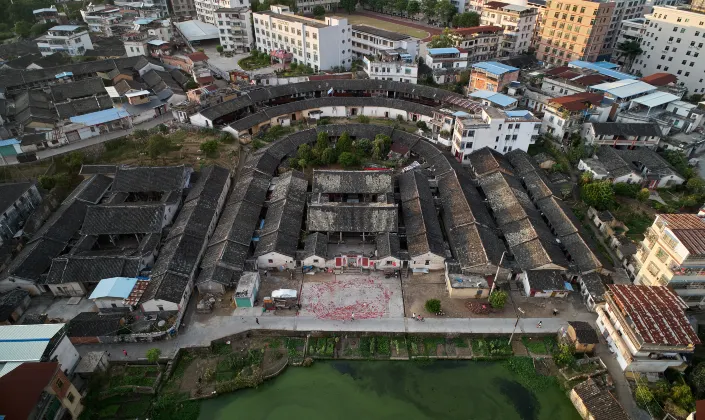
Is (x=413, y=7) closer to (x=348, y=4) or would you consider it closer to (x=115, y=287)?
(x=348, y=4)

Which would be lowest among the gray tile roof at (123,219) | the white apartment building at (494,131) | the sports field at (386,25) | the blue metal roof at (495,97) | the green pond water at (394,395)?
the green pond water at (394,395)

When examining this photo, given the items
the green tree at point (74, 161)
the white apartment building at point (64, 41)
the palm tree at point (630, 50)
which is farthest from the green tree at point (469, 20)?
the green tree at point (74, 161)

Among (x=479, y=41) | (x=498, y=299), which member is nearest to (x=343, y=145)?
(x=498, y=299)

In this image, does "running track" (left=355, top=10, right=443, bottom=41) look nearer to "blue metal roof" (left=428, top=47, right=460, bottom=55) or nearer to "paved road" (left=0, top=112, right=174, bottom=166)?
"blue metal roof" (left=428, top=47, right=460, bottom=55)

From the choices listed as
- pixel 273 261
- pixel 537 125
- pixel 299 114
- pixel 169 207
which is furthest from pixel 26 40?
pixel 537 125

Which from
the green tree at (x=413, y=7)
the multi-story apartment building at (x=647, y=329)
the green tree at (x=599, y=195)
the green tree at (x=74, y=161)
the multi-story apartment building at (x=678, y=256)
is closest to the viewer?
the multi-story apartment building at (x=647, y=329)

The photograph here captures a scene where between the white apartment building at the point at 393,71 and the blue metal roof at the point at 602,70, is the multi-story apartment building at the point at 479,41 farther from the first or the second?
the blue metal roof at the point at 602,70
